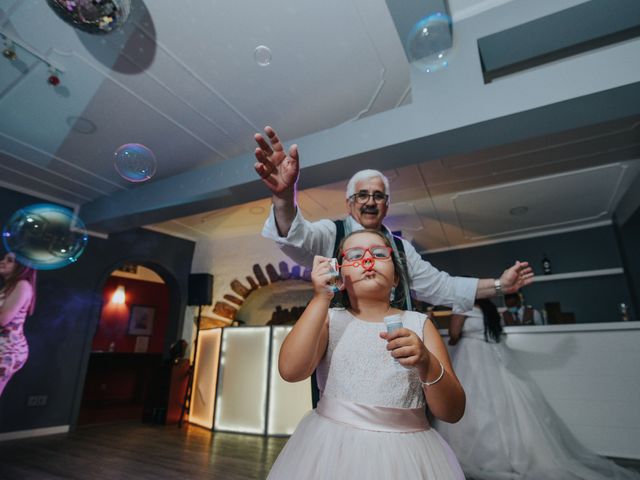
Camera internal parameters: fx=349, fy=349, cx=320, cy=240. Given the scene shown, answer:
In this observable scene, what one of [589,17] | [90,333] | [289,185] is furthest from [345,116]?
[90,333]

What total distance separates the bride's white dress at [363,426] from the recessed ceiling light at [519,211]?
4.73 meters

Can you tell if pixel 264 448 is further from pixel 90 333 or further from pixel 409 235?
pixel 409 235

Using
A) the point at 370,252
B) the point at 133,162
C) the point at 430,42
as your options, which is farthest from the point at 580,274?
the point at 133,162

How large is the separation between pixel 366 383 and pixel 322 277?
1.01ft

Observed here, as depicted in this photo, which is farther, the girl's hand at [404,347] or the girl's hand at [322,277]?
the girl's hand at [322,277]

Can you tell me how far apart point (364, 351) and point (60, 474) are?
303cm

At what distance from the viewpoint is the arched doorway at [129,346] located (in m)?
5.46

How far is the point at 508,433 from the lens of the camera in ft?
8.02

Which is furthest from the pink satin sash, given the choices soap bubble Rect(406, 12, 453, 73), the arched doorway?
the arched doorway

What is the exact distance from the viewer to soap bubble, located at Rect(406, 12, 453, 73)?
6.27 ft

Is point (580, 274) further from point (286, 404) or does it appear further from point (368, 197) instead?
point (368, 197)

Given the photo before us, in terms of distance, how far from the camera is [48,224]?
9.18 feet

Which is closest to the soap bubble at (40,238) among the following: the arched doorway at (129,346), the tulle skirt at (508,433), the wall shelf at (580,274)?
the arched doorway at (129,346)

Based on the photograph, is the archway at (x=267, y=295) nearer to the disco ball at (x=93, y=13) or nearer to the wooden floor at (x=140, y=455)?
the wooden floor at (x=140, y=455)
